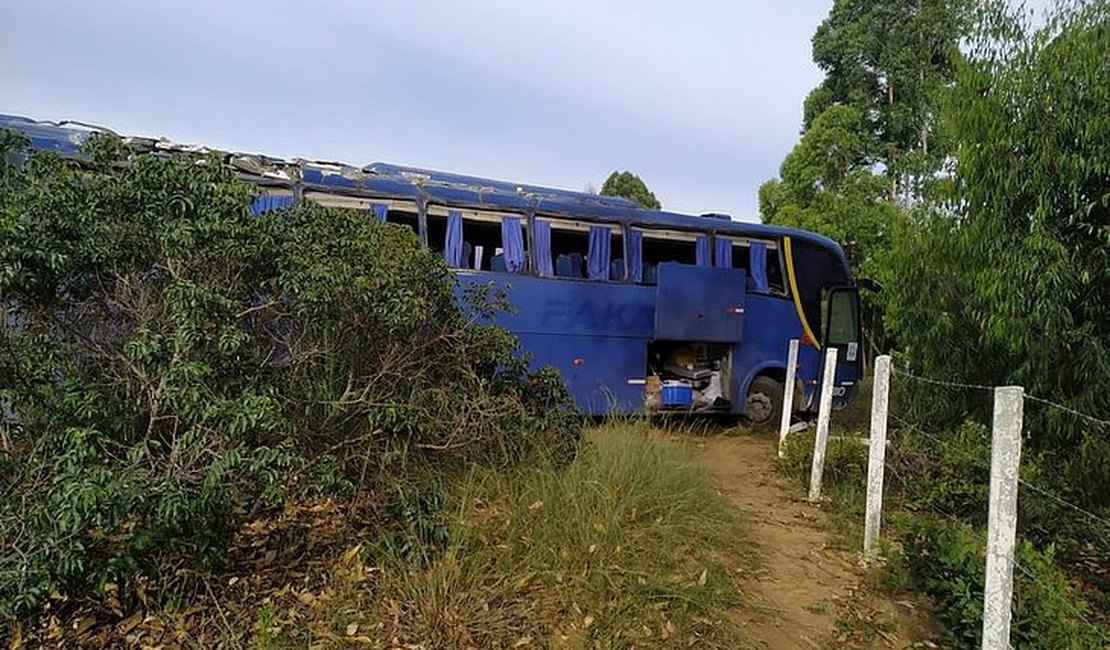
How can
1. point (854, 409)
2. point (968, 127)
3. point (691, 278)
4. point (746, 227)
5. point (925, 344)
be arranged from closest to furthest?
point (968, 127) < point (925, 344) < point (691, 278) < point (746, 227) < point (854, 409)

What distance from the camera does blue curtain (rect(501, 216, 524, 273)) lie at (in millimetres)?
7645

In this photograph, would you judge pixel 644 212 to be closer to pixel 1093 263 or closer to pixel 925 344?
pixel 925 344

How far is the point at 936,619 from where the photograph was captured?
3.62m

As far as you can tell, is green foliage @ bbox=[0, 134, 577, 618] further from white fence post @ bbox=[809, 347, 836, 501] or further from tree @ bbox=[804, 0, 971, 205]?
tree @ bbox=[804, 0, 971, 205]

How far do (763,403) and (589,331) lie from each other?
2.63 m

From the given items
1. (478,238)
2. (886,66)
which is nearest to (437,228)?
(478,238)

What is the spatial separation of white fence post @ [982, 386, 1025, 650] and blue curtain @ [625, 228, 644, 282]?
572 centimetres

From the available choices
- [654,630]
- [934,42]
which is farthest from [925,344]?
[934,42]

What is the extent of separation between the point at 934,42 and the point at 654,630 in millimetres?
13713

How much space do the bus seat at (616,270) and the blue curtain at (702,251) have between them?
39.9 inches

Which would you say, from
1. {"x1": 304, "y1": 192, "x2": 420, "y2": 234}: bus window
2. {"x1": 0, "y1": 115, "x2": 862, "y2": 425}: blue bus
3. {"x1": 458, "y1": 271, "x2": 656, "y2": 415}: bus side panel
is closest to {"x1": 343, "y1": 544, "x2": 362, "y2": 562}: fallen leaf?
{"x1": 0, "y1": 115, "x2": 862, "y2": 425}: blue bus

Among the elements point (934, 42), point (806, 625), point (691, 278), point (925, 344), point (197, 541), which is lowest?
point (806, 625)

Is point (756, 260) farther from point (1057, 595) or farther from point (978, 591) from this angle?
point (1057, 595)

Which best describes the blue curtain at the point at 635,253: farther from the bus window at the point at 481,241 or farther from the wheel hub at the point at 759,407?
the wheel hub at the point at 759,407
